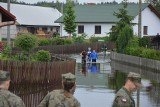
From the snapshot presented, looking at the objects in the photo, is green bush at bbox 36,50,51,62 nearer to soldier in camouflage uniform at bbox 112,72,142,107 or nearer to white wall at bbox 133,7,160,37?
soldier in camouflage uniform at bbox 112,72,142,107

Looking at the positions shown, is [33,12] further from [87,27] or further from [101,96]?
[101,96]

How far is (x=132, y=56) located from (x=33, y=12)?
56.6 m

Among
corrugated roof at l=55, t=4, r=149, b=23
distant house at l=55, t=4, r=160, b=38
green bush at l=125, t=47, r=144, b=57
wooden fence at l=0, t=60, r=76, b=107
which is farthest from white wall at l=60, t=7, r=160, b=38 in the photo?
wooden fence at l=0, t=60, r=76, b=107

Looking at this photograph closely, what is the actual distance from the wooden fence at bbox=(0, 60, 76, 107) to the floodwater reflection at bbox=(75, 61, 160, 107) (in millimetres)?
1301

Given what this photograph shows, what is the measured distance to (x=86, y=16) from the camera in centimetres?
7938

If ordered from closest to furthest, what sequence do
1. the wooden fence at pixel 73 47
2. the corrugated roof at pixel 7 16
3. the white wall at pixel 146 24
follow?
the corrugated roof at pixel 7 16
the wooden fence at pixel 73 47
the white wall at pixel 146 24

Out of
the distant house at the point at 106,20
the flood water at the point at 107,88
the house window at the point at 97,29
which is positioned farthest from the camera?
the house window at the point at 97,29

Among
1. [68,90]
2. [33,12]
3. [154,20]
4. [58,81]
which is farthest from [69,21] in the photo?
[68,90]

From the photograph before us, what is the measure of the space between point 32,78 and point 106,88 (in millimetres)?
5401

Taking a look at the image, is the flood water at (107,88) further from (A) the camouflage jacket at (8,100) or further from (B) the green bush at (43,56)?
(A) the camouflage jacket at (8,100)

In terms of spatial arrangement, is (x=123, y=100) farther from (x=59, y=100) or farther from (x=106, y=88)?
(x=106, y=88)

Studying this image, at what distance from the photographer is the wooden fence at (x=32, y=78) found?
59.0 ft

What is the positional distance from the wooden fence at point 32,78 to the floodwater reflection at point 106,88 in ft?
4.27

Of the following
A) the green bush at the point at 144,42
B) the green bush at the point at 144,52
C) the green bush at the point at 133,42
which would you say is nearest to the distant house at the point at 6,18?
the green bush at the point at 144,52
